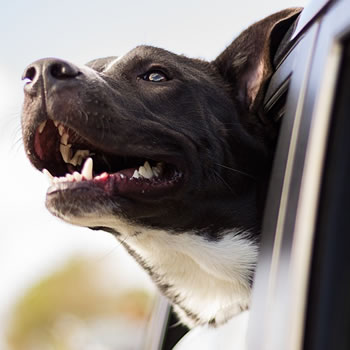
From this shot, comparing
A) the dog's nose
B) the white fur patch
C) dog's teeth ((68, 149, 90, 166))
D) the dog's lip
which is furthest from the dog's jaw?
the dog's nose

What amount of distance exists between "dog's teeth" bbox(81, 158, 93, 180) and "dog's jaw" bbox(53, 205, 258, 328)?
0.16 m

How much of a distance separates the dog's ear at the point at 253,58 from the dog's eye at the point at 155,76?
353mm

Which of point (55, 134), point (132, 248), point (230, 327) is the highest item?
point (55, 134)

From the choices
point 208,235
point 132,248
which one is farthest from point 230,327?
point 132,248

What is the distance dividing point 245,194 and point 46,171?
813 millimetres

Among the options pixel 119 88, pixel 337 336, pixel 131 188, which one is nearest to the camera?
pixel 337 336

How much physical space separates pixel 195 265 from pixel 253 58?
954 millimetres

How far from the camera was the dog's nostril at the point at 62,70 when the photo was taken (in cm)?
272

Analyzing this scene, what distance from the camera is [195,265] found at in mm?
3305

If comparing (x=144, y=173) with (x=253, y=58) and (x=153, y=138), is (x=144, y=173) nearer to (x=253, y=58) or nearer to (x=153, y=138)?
(x=153, y=138)

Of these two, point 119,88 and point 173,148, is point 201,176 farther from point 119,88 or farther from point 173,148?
point 119,88

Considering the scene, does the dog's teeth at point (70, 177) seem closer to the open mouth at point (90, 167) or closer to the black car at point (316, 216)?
the open mouth at point (90, 167)

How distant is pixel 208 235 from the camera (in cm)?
321

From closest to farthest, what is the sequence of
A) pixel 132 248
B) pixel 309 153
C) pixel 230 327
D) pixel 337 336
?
pixel 337 336, pixel 309 153, pixel 230 327, pixel 132 248
